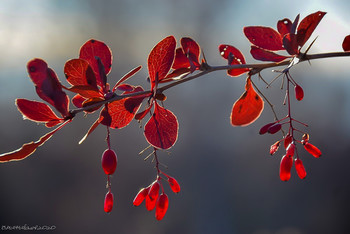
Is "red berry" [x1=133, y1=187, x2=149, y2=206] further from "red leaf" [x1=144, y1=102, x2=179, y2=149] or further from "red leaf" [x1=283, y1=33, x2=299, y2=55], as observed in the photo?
"red leaf" [x1=283, y1=33, x2=299, y2=55]

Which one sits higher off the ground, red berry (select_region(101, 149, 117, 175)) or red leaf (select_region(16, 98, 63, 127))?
red leaf (select_region(16, 98, 63, 127))

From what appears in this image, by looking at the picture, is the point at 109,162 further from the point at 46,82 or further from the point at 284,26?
the point at 284,26

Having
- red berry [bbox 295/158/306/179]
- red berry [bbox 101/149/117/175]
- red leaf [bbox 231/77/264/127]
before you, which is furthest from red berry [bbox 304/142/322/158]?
red berry [bbox 101/149/117/175]

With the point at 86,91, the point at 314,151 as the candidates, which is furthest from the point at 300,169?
the point at 86,91

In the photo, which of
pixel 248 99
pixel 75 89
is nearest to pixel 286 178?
pixel 248 99

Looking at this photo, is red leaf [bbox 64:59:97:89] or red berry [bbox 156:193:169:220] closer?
red leaf [bbox 64:59:97:89]

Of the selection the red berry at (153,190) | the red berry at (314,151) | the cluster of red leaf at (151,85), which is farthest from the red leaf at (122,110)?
the red berry at (314,151)
